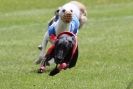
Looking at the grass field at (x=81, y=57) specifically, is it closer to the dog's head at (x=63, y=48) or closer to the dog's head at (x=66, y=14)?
the dog's head at (x=66, y=14)

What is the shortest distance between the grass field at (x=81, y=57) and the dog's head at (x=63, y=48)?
98.3 inches

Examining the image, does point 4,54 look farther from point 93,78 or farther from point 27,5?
point 27,5

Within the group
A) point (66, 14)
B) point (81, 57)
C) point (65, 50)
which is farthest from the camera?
point (81, 57)

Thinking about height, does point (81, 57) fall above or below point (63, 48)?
below

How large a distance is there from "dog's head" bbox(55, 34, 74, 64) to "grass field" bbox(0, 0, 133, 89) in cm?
250

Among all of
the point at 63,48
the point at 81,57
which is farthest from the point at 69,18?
the point at 81,57

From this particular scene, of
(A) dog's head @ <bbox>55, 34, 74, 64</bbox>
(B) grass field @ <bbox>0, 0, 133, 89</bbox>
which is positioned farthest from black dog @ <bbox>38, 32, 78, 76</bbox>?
(B) grass field @ <bbox>0, 0, 133, 89</bbox>

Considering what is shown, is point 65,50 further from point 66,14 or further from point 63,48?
point 66,14

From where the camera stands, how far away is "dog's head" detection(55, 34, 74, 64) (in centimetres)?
579

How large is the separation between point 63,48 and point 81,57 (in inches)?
272

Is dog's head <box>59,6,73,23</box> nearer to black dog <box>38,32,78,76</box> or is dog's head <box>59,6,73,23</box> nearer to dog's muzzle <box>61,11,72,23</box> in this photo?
dog's muzzle <box>61,11,72,23</box>

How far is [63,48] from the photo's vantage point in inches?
228

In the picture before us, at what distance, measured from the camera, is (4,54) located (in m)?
13.8

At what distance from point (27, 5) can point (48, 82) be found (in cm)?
2765
